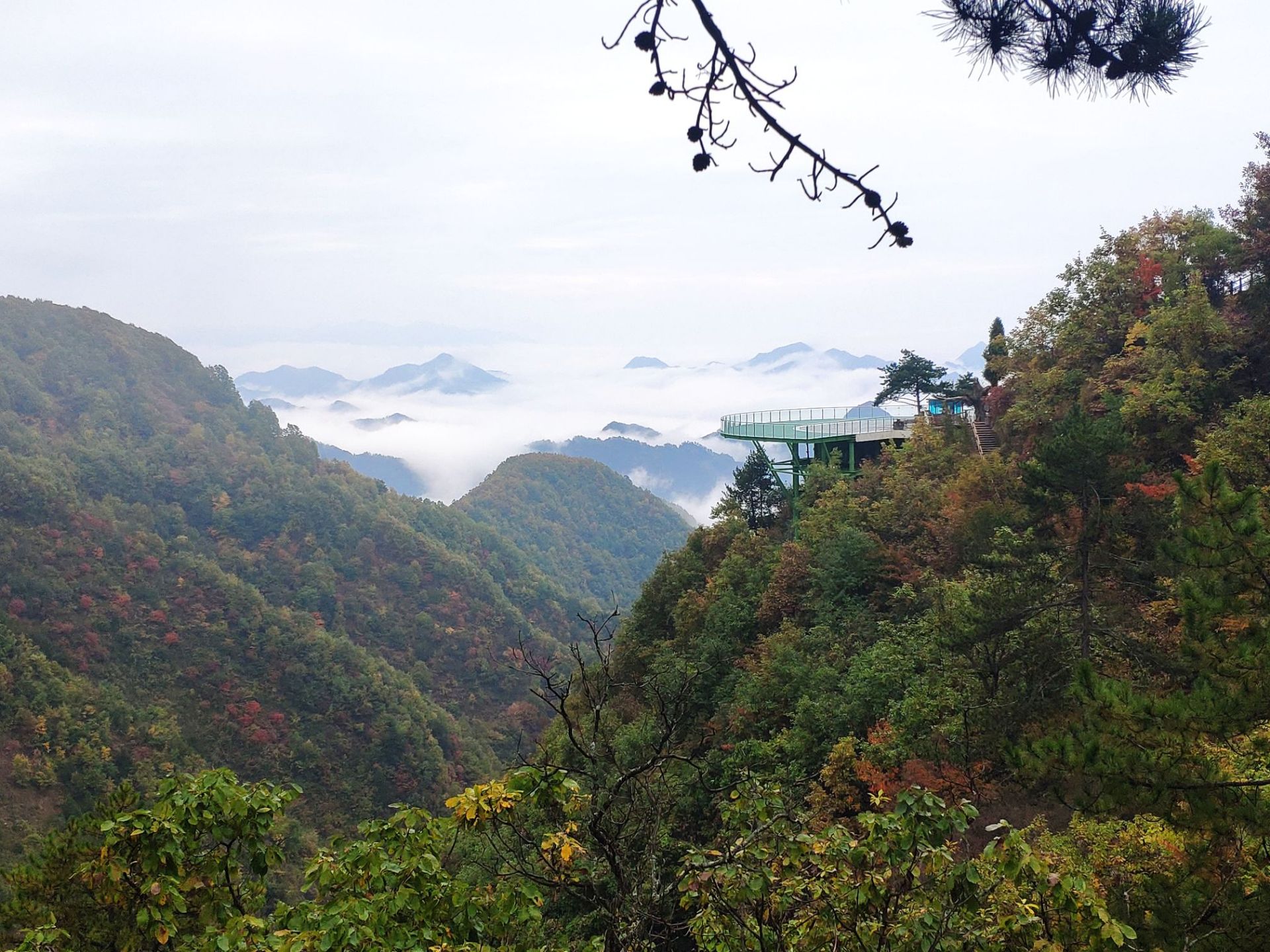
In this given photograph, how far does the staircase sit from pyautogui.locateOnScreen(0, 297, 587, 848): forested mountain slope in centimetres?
3331

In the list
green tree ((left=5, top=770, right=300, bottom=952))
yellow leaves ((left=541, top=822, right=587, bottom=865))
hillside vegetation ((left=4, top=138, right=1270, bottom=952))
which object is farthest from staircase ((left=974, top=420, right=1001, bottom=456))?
green tree ((left=5, top=770, right=300, bottom=952))

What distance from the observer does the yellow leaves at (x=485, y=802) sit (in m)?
4.71

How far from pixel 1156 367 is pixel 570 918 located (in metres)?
15.1

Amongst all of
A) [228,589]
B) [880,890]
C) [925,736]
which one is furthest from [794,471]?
[228,589]

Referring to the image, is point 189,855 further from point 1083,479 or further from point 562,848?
point 1083,479

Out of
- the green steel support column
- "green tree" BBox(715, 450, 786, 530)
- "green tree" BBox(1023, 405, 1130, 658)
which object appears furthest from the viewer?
"green tree" BBox(715, 450, 786, 530)

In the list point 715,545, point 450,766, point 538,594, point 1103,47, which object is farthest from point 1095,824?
point 538,594

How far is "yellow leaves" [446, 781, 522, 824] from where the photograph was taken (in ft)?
15.5

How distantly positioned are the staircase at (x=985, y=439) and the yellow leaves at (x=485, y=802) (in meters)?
21.7

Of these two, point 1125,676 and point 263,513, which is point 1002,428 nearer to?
point 1125,676

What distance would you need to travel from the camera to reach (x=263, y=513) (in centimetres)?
8219

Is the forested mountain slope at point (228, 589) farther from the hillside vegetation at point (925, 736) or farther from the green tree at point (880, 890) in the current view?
the green tree at point (880, 890)

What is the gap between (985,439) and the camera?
83.3 feet

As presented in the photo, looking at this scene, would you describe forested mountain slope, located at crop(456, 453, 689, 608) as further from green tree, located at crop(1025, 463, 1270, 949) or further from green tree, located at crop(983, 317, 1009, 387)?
green tree, located at crop(1025, 463, 1270, 949)
